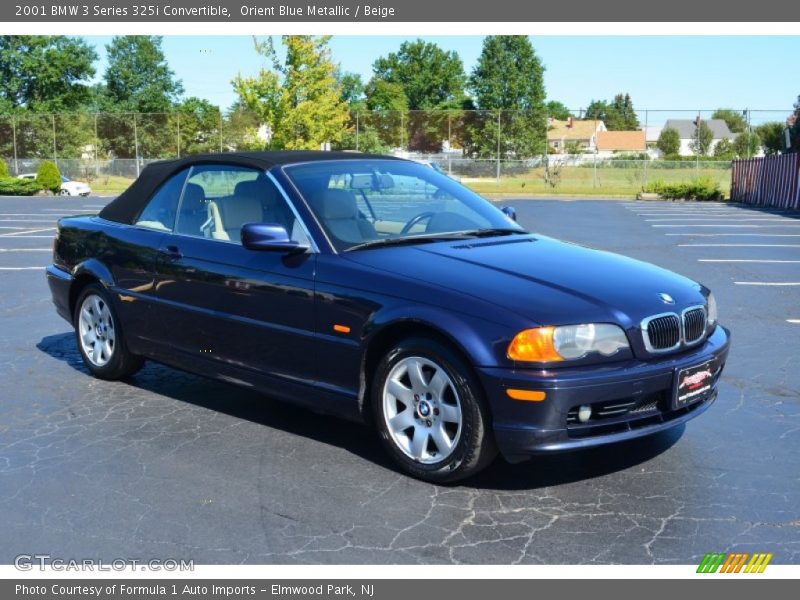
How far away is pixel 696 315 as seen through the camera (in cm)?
459

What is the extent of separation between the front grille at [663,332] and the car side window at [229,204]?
1.88 metres

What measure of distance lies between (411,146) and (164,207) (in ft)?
148

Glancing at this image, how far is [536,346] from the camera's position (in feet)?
13.2

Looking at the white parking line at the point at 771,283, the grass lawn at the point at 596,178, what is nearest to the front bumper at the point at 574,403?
the white parking line at the point at 771,283

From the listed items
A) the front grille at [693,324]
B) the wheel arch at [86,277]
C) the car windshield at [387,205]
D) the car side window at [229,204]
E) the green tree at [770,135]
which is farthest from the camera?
the green tree at [770,135]

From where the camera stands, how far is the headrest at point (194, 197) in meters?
5.80

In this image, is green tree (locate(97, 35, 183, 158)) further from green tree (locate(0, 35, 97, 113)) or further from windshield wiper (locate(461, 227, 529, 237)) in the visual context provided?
windshield wiper (locate(461, 227, 529, 237))

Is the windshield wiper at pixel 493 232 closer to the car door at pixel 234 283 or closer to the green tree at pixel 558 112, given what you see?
the car door at pixel 234 283

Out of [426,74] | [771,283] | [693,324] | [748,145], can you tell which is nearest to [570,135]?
[426,74]

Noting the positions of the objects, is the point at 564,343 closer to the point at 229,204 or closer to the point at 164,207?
the point at 229,204

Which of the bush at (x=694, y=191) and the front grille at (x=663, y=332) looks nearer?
the front grille at (x=663, y=332)

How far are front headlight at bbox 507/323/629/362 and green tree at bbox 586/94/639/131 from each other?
396 ft

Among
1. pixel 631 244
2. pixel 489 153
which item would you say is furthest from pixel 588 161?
pixel 631 244

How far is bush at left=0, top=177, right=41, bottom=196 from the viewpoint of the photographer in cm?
3853
